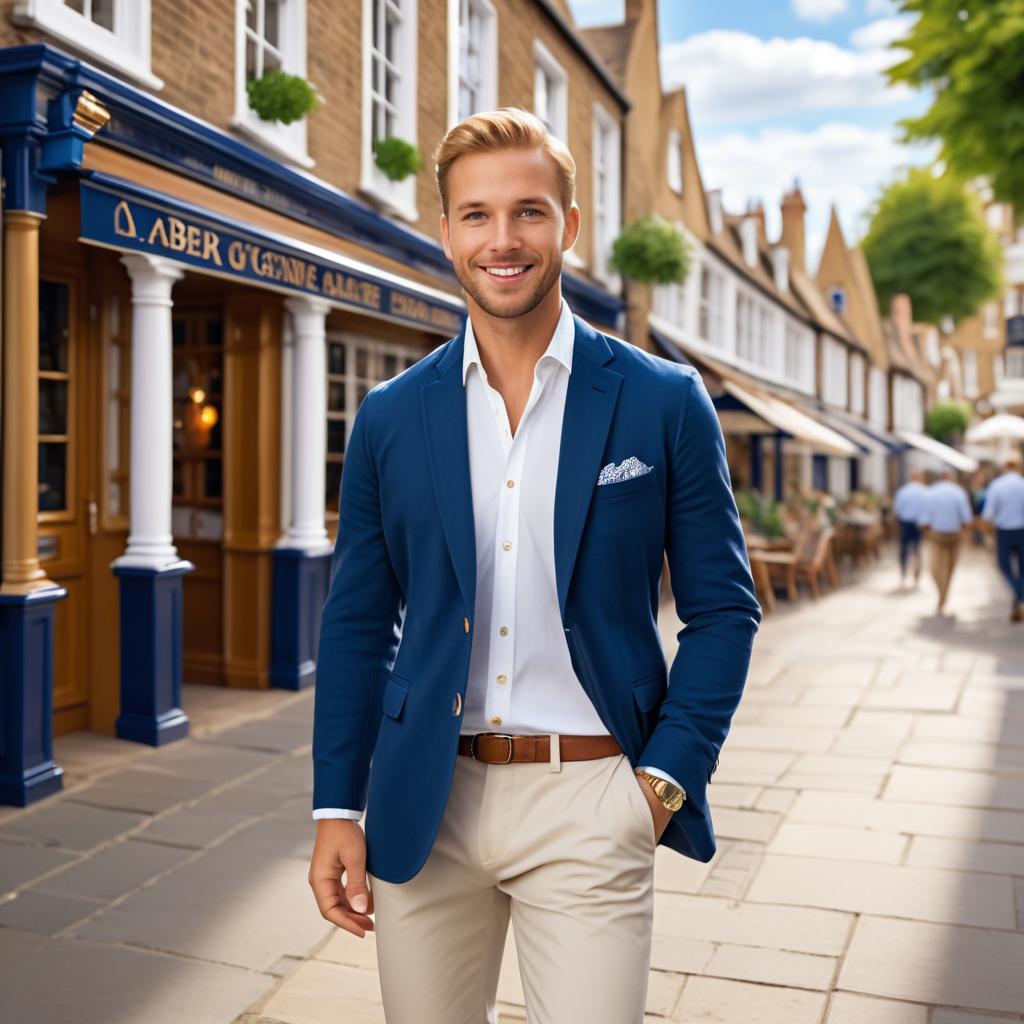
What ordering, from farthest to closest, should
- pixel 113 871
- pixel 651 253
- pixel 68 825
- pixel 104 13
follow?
pixel 651 253 → pixel 104 13 → pixel 68 825 → pixel 113 871

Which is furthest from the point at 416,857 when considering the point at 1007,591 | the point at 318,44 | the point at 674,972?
the point at 1007,591

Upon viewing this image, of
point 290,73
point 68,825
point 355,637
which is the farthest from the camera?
point 290,73

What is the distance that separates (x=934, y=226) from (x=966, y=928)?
47889 mm

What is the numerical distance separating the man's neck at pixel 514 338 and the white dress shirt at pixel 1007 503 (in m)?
11.4

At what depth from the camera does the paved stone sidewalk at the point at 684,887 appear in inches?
135

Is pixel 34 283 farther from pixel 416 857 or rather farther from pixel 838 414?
pixel 838 414

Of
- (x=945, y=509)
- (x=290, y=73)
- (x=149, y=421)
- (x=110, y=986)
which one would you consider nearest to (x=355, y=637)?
(x=110, y=986)

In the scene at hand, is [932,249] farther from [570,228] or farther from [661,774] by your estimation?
[661,774]

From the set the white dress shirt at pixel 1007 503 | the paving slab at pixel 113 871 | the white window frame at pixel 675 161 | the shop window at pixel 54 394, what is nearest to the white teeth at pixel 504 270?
the paving slab at pixel 113 871

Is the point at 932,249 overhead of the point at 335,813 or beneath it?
overhead

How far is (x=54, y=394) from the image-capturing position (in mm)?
6562

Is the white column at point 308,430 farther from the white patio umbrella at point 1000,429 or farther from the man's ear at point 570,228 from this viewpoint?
the white patio umbrella at point 1000,429

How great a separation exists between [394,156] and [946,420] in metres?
42.7

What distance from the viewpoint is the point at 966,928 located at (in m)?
3.93
